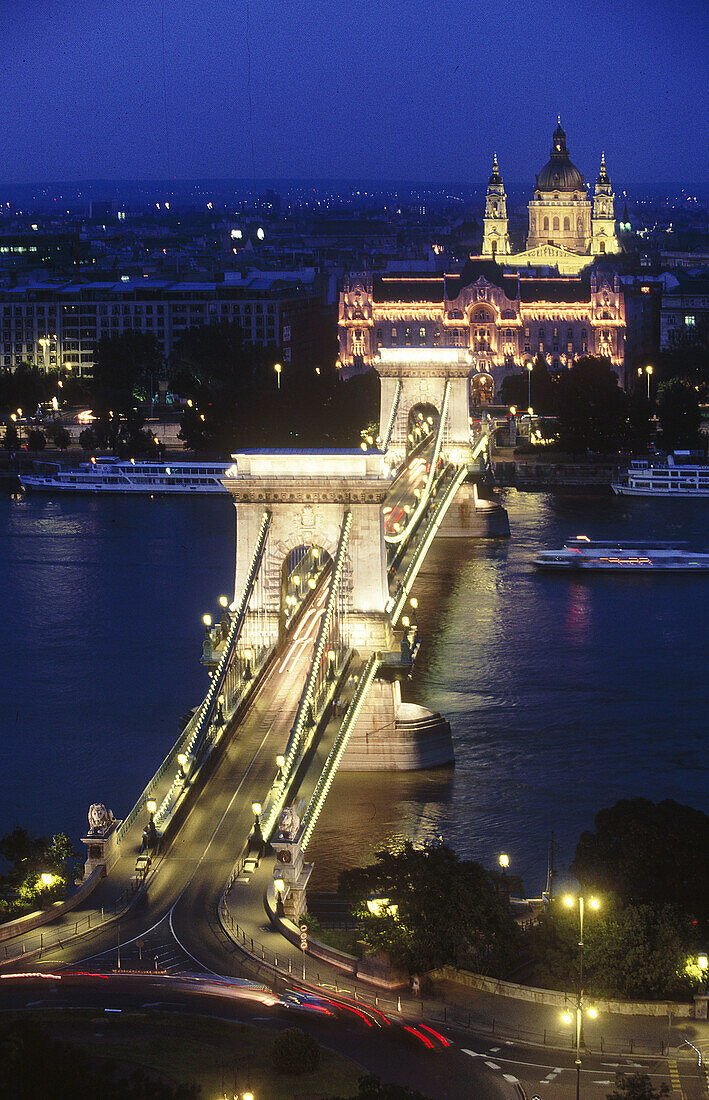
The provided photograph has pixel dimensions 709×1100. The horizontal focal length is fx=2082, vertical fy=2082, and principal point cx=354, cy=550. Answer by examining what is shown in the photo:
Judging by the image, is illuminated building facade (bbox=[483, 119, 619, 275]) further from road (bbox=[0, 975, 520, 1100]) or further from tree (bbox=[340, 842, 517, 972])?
road (bbox=[0, 975, 520, 1100])

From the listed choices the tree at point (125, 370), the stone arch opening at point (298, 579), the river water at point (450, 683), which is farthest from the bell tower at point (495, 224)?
the stone arch opening at point (298, 579)

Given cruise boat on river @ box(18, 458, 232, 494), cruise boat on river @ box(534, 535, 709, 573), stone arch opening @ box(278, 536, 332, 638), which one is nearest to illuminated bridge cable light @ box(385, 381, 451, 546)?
stone arch opening @ box(278, 536, 332, 638)

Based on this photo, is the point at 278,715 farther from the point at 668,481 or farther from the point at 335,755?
the point at 668,481

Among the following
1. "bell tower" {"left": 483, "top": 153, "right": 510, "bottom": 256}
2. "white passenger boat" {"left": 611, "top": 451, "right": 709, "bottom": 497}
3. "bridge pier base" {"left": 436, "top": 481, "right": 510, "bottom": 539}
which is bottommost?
"bridge pier base" {"left": 436, "top": 481, "right": 510, "bottom": 539}

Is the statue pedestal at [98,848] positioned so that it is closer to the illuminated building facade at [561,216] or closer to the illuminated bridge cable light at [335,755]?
the illuminated bridge cable light at [335,755]

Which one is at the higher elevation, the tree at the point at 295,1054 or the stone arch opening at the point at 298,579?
the stone arch opening at the point at 298,579

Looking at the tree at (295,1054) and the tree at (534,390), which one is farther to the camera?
the tree at (534,390)
